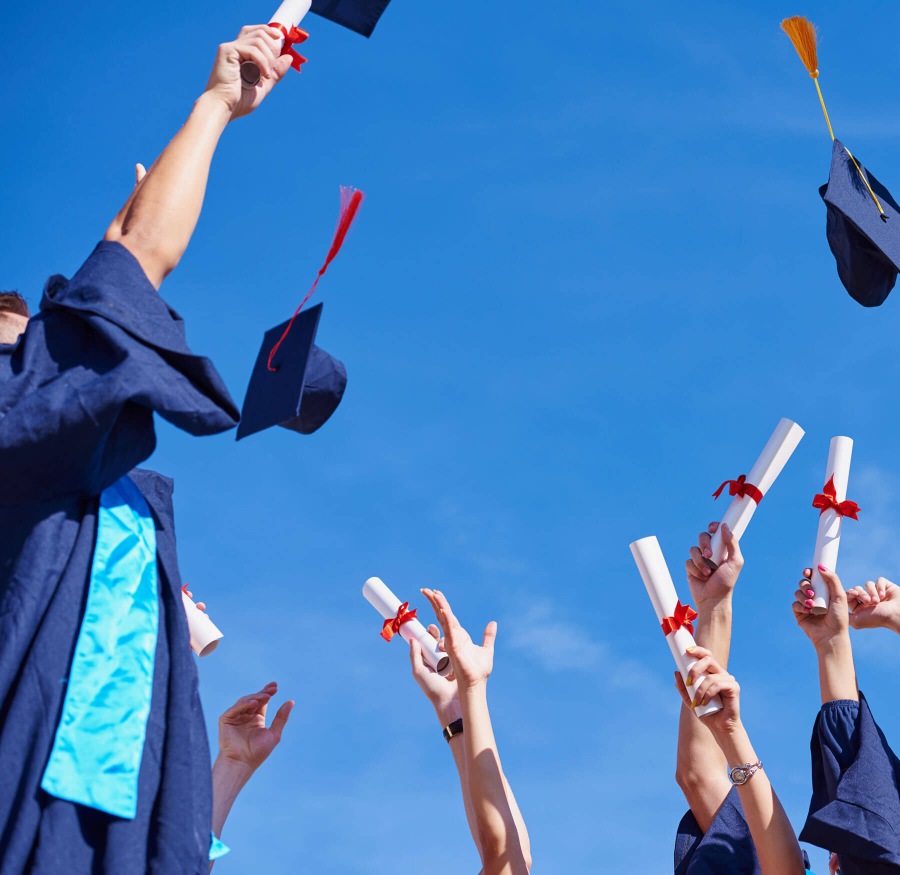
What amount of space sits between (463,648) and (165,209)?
8.76 ft

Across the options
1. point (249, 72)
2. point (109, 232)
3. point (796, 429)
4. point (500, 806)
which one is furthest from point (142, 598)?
point (796, 429)

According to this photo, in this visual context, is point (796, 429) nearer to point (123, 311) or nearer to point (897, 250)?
point (897, 250)

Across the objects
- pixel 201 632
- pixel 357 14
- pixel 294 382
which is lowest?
pixel 294 382

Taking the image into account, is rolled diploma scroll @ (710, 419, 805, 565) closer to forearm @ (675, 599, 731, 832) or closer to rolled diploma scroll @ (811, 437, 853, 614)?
rolled diploma scroll @ (811, 437, 853, 614)

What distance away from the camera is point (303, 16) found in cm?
349

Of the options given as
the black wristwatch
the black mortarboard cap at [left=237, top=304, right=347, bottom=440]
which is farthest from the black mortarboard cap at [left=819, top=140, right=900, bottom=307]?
the black mortarboard cap at [left=237, top=304, right=347, bottom=440]

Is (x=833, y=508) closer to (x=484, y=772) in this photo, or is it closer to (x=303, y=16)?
(x=484, y=772)

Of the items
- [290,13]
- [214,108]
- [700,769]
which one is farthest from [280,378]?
[700,769]

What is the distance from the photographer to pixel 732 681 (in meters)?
4.47

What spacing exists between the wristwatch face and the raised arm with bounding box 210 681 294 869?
194 cm

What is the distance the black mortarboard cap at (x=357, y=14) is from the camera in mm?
4191

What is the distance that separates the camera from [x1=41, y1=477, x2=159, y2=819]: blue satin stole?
237 cm

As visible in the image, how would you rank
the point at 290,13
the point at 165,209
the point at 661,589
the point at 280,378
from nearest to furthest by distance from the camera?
the point at 165,209, the point at 280,378, the point at 290,13, the point at 661,589

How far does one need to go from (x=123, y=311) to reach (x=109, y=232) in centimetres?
33
